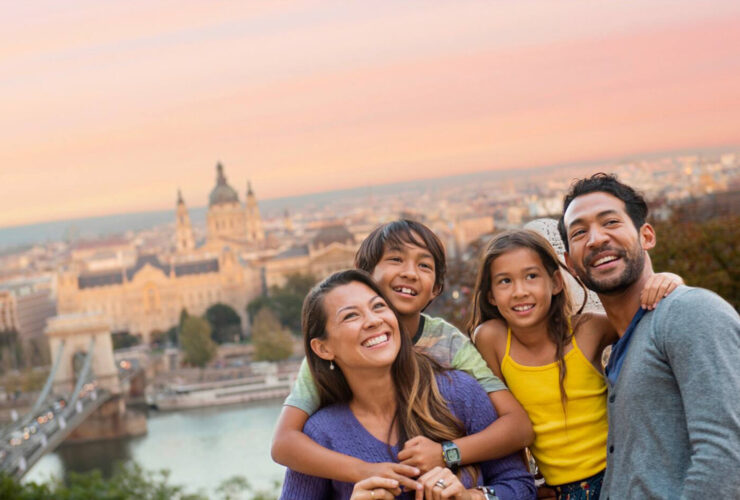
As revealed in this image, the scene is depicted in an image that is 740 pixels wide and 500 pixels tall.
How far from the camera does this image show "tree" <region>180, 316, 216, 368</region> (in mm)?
31359

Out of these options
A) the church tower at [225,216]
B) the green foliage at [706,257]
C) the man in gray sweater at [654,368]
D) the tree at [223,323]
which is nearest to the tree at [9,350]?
the tree at [223,323]

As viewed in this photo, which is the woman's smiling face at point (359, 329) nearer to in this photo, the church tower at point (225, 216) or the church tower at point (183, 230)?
the church tower at point (183, 230)

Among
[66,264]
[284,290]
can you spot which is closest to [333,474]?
[284,290]

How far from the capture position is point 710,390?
995 mm

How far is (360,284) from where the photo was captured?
1281mm

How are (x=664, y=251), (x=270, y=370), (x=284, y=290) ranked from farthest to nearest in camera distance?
(x=284, y=290)
(x=270, y=370)
(x=664, y=251)

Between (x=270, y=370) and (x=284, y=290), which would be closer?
(x=270, y=370)

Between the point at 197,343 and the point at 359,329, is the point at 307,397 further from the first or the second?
the point at 197,343

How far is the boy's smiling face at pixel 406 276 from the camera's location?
1399 mm

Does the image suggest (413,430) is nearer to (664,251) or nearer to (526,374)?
(526,374)

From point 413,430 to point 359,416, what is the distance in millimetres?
83

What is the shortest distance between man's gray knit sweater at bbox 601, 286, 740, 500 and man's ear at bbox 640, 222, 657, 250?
14cm

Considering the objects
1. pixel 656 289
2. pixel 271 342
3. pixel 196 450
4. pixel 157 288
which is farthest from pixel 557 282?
pixel 157 288

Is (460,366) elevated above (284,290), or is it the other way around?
(460,366)
